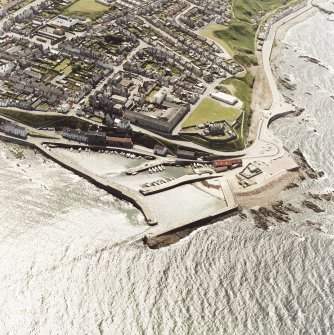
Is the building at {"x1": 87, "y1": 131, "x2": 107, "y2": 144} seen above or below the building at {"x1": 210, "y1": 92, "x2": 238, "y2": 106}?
below

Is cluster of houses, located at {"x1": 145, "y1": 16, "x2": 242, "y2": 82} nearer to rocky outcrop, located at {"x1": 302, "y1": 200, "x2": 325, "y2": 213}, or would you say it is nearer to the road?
the road

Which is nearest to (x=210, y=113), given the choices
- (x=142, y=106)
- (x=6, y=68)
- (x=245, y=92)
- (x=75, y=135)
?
(x=142, y=106)

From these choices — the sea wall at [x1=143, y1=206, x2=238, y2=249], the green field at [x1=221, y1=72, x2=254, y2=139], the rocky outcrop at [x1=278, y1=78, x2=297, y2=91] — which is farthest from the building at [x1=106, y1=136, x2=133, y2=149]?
the rocky outcrop at [x1=278, y1=78, x2=297, y2=91]

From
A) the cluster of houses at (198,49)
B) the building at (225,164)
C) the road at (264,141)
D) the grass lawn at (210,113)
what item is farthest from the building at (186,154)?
the cluster of houses at (198,49)

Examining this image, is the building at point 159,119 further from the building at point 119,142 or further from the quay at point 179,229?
the quay at point 179,229

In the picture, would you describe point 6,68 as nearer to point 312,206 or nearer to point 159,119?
point 159,119

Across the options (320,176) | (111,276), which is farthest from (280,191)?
(111,276)
